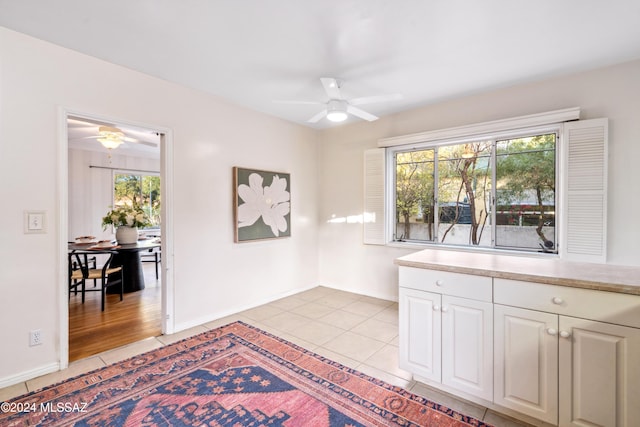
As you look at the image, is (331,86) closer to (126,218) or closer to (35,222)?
(35,222)

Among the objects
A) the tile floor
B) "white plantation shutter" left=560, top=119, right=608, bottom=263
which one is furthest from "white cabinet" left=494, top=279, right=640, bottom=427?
"white plantation shutter" left=560, top=119, right=608, bottom=263

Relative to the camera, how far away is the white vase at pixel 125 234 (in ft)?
14.9

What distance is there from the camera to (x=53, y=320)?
2383 millimetres

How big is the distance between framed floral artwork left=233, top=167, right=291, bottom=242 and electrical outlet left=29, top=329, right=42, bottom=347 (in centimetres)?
193

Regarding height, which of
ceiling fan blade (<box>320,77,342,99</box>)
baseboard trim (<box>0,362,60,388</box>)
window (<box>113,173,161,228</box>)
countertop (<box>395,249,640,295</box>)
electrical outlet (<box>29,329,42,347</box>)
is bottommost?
baseboard trim (<box>0,362,60,388</box>)

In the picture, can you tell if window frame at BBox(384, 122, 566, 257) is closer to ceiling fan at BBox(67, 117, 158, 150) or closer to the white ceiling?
the white ceiling

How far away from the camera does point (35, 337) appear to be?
7.55 feet

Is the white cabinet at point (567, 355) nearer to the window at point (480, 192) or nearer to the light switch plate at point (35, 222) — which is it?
the window at point (480, 192)

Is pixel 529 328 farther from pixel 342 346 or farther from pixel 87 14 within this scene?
pixel 87 14

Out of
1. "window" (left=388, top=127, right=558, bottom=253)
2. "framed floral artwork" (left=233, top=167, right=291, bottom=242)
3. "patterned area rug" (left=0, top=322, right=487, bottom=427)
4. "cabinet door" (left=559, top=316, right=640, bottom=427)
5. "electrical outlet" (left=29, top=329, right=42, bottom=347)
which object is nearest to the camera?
"cabinet door" (left=559, top=316, right=640, bottom=427)

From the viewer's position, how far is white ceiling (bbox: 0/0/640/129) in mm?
1942

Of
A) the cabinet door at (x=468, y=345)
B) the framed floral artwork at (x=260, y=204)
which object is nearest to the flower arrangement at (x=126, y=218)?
the framed floral artwork at (x=260, y=204)

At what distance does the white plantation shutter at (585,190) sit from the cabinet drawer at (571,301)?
161 cm

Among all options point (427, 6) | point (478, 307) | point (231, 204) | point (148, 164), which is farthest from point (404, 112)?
point (148, 164)
